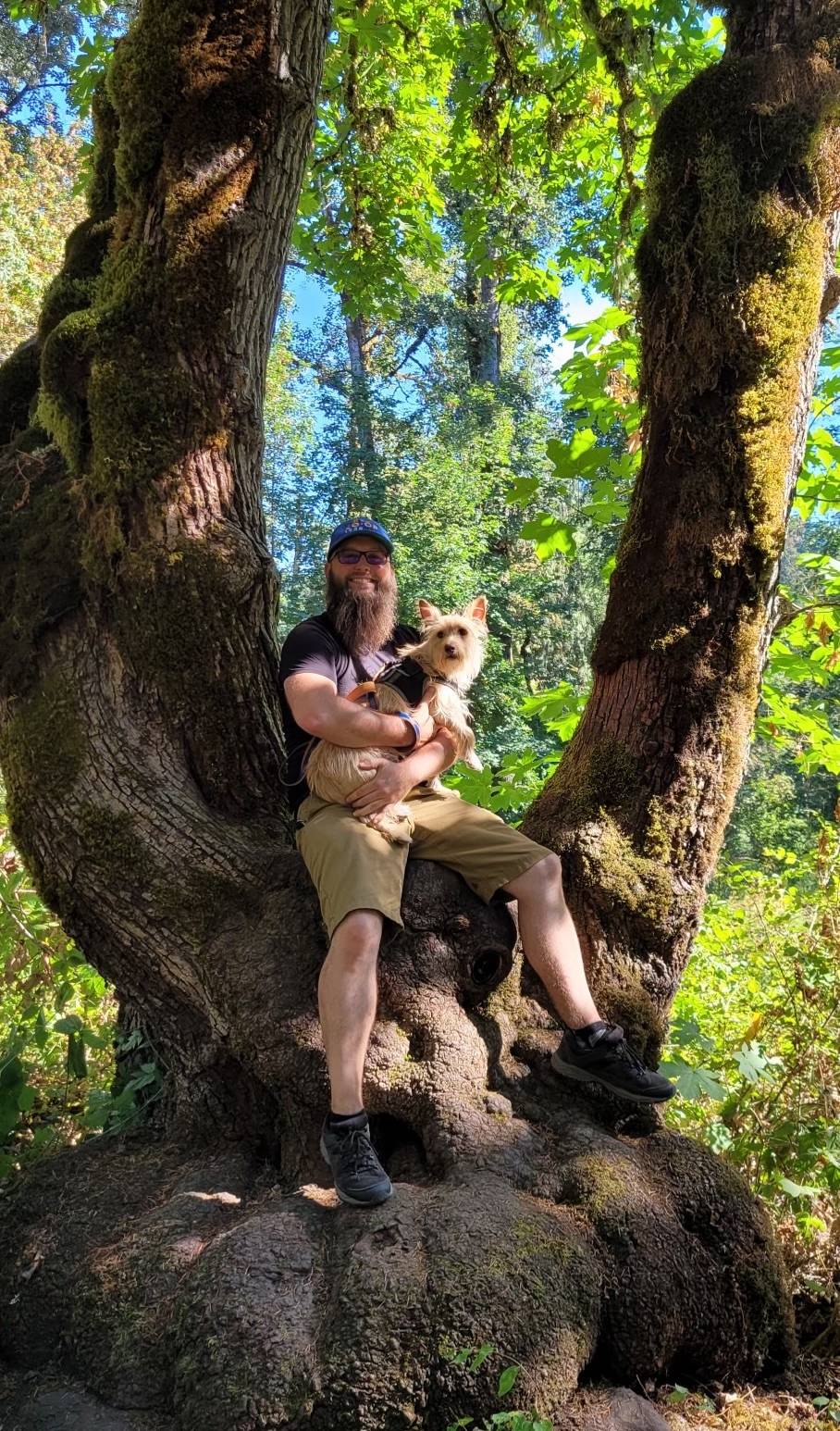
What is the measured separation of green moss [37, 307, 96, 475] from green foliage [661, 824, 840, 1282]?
3.90 metres

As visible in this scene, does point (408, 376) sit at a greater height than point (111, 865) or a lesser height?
greater

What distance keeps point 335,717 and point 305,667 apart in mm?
304

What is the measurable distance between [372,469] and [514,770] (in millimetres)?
17512

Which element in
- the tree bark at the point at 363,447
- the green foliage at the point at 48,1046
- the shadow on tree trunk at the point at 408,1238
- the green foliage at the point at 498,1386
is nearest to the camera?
the green foliage at the point at 498,1386

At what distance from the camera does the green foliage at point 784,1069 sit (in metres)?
4.12

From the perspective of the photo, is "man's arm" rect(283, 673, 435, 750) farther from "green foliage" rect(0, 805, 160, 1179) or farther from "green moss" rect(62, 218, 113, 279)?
"green moss" rect(62, 218, 113, 279)

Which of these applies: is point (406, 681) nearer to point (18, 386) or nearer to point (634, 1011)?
point (634, 1011)

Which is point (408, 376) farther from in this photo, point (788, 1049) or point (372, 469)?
point (788, 1049)

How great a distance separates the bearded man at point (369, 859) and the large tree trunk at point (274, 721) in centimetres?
17

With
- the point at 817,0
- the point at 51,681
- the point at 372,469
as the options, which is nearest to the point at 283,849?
the point at 51,681

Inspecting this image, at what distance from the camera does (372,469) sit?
Answer: 22688 millimetres

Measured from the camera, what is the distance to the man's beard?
4.18 m

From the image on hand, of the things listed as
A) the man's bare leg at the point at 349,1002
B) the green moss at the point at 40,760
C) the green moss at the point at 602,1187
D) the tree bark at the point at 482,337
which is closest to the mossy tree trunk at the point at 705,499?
the green moss at the point at 602,1187

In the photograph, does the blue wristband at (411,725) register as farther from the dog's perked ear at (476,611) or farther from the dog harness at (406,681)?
the dog's perked ear at (476,611)
